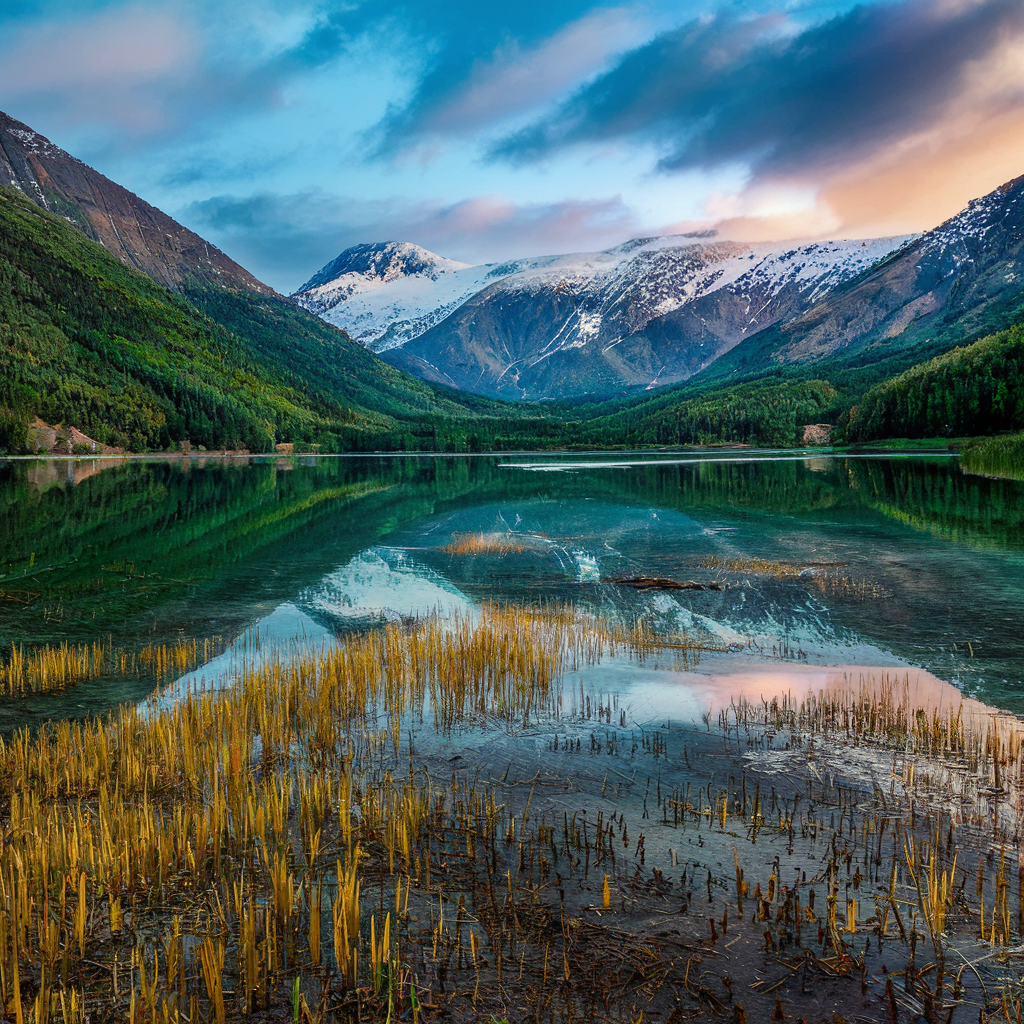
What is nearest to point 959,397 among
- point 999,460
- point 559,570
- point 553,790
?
point 999,460

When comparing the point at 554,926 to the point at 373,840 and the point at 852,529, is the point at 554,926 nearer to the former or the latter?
the point at 373,840

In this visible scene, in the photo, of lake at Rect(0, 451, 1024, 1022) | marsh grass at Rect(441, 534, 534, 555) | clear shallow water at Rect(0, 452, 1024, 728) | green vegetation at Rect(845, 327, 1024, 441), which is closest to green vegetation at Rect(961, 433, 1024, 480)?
clear shallow water at Rect(0, 452, 1024, 728)

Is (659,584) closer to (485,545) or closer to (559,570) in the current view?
(559,570)

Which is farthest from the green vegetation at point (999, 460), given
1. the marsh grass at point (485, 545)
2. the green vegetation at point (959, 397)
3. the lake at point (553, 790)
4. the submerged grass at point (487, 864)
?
the submerged grass at point (487, 864)

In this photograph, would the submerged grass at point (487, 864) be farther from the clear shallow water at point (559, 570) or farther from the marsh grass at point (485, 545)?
the marsh grass at point (485, 545)


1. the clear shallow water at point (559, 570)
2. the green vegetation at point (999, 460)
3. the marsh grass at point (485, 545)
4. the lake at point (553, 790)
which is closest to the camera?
the lake at point (553, 790)

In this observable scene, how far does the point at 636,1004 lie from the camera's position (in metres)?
6.11

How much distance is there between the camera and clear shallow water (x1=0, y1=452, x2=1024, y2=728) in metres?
19.2

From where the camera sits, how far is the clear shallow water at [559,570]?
1925cm

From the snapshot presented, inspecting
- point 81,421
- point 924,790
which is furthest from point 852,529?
point 81,421

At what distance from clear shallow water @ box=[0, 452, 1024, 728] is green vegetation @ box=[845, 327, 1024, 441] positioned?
271 feet

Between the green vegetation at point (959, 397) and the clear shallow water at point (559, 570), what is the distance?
271 ft

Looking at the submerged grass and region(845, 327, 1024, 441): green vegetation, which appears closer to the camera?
the submerged grass

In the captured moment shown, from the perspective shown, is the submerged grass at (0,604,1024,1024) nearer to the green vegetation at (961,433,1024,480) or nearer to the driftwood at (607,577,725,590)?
the driftwood at (607,577,725,590)
